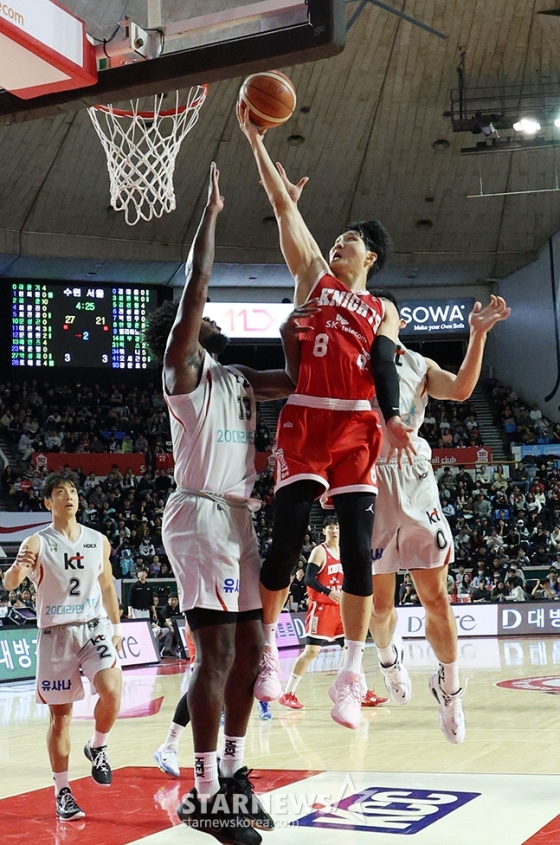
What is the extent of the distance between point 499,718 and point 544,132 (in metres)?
17.2

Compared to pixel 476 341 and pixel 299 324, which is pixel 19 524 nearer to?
pixel 476 341

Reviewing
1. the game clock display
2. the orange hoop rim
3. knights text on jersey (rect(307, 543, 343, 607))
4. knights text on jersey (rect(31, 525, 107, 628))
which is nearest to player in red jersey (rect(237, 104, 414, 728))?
knights text on jersey (rect(31, 525, 107, 628))

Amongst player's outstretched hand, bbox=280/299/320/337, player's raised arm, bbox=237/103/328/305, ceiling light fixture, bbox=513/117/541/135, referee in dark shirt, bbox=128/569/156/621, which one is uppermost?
ceiling light fixture, bbox=513/117/541/135

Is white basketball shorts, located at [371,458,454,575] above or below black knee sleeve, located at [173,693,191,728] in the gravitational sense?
above

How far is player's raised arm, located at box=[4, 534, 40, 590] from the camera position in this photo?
6.32m

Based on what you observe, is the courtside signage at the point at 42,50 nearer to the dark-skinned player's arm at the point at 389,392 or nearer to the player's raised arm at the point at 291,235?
the player's raised arm at the point at 291,235

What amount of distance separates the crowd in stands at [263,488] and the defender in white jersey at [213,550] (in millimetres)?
11918

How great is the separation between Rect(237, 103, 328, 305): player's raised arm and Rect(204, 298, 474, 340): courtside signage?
22.8 metres

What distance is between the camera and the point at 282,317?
30438mm

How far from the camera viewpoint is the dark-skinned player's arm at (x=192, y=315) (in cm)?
470

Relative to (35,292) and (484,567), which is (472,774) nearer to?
(484,567)

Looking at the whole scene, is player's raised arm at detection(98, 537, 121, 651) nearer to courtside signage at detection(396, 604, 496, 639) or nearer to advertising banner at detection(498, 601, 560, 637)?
courtside signage at detection(396, 604, 496, 639)

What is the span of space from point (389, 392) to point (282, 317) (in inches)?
1012

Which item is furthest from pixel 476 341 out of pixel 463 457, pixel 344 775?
pixel 463 457
